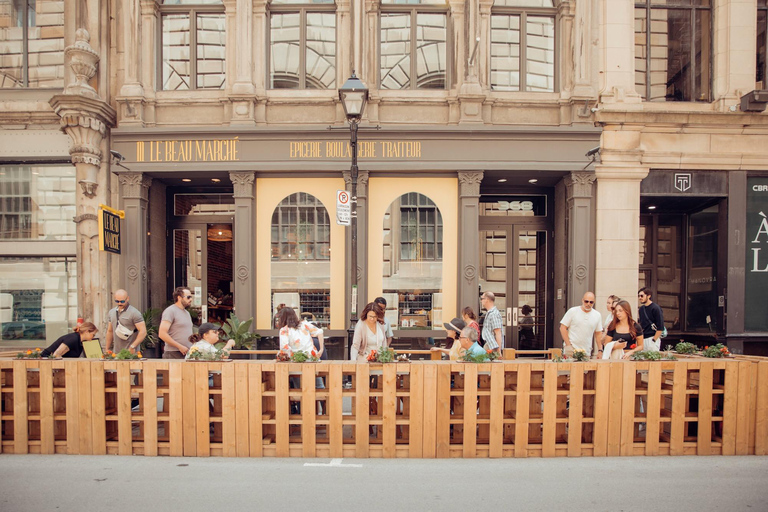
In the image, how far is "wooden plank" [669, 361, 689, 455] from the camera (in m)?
6.00

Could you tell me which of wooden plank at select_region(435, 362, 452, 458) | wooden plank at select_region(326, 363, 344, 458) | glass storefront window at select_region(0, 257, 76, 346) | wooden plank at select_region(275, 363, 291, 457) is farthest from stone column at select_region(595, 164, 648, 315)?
glass storefront window at select_region(0, 257, 76, 346)

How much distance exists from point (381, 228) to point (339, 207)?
6.27 feet

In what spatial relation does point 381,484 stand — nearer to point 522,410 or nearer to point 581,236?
point 522,410

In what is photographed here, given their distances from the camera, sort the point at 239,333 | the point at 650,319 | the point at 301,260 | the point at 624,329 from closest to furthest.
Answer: the point at 624,329
the point at 650,319
the point at 239,333
the point at 301,260

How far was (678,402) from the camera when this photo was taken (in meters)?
6.00

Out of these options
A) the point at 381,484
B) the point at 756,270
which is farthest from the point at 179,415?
the point at 756,270

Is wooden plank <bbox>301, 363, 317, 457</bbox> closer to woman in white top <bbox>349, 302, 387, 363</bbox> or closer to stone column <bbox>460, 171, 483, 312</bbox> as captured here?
woman in white top <bbox>349, 302, 387, 363</bbox>

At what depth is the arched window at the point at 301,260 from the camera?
38.4 ft

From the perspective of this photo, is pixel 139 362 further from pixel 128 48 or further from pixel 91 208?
pixel 128 48

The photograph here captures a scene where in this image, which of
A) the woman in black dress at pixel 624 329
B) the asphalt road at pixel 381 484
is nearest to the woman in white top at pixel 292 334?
the asphalt road at pixel 381 484

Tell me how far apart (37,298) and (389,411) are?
9.83 metres

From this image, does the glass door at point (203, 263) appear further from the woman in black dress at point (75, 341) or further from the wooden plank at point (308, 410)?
the wooden plank at point (308, 410)

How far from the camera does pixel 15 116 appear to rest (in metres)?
11.4

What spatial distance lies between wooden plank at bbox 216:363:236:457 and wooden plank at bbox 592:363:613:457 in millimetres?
3942
